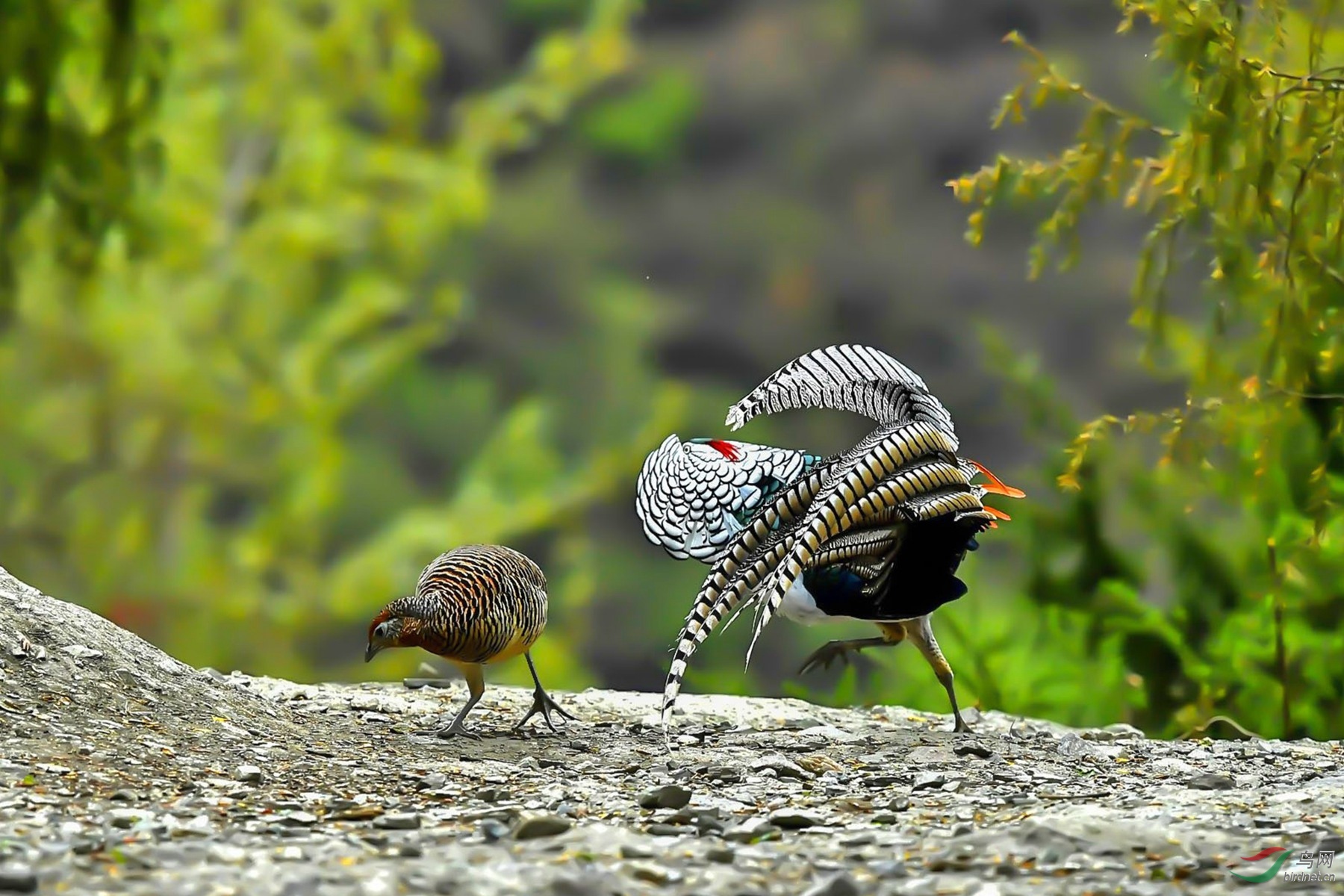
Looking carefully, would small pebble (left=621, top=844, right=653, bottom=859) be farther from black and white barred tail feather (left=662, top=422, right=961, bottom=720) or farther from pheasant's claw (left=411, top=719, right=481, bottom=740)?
pheasant's claw (left=411, top=719, right=481, bottom=740)

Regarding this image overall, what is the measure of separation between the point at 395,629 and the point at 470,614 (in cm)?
22

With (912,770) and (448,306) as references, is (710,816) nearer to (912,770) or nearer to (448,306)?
(912,770)

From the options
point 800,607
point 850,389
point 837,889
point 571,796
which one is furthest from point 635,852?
point 850,389

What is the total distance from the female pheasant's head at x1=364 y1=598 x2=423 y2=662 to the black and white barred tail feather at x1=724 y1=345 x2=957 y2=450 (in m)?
1.13

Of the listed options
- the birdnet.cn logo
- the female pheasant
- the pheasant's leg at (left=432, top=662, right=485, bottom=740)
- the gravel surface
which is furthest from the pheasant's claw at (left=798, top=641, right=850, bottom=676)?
the birdnet.cn logo

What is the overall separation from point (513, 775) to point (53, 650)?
137 cm

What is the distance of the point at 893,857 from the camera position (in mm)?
2703

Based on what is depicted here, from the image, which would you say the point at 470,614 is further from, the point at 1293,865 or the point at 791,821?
the point at 1293,865

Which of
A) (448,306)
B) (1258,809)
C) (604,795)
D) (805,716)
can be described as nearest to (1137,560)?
(805,716)

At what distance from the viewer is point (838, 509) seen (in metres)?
4.24

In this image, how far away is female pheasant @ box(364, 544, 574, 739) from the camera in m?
4.17

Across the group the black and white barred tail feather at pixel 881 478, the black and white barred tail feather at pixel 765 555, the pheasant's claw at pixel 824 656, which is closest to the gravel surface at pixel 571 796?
the pheasant's claw at pixel 824 656

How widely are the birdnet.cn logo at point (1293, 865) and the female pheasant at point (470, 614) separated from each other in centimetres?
230

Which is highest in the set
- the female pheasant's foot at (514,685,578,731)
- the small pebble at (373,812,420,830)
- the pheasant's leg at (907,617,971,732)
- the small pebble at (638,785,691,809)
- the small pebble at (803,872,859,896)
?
the pheasant's leg at (907,617,971,732)
